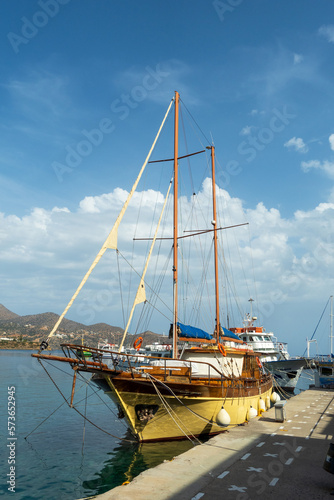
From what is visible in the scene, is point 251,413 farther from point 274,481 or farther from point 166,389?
point 274,481

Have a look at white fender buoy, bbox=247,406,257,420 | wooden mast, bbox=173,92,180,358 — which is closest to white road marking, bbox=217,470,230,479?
wooden mast, bbox=173,92,180,358

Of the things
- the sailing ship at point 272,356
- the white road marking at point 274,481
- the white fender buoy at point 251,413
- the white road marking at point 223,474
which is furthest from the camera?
the sailing ship at point 272,356

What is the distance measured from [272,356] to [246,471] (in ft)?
114

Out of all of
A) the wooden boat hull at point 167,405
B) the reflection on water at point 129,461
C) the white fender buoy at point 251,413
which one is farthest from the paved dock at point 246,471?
the white fender buoy at point 251,413

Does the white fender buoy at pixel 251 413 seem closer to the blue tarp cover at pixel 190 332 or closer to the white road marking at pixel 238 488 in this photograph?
the blue tarp cover at pixel 190 332

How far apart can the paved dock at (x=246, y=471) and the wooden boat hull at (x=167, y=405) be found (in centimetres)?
151

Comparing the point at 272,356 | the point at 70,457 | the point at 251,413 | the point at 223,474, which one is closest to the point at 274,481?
the point at 223,474

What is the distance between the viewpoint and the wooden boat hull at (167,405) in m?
15.4

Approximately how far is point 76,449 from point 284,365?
1098 inches

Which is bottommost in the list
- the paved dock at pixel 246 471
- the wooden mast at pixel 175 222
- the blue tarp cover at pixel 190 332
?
the paved dock at pixel 246 471

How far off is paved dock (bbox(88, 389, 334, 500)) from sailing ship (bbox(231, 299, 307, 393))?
2504cm

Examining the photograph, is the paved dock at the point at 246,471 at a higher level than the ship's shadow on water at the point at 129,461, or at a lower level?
higher

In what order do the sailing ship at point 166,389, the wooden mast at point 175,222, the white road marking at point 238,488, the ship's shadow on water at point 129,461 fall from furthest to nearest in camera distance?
the wooden mast at point 175,222
the sailing ship at point 166,389
the ship's shadow on water at point 129,461
the white road marking at point 238,488

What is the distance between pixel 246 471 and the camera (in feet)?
32.9
